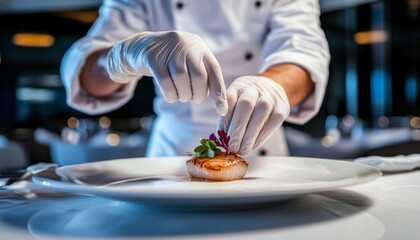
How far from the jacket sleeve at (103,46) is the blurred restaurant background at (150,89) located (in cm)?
167

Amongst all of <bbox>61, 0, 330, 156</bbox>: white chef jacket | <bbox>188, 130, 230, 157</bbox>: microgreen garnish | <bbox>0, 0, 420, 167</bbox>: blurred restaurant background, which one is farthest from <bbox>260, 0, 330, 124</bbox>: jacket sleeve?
<bbox>0, 0, 420, 167</bbox>: blurred restaurant background

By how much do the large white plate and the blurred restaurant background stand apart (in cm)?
233

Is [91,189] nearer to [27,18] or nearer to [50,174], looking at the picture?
[50,174]

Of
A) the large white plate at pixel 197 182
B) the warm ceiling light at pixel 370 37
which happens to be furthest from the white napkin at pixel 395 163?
the warm ceiling light at pixel 370 37

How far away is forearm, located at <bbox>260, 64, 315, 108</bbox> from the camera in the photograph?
135 cm

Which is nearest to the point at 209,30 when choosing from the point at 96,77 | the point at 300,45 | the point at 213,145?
the point at 300,45

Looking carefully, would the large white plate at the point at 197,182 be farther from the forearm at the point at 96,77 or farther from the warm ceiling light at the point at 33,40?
the warm ceiling light at the point at 33,40

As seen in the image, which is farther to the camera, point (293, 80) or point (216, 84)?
point (293, 80)

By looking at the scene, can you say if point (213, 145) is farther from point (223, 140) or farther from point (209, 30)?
point (209, 30)

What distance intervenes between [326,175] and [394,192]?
12cm

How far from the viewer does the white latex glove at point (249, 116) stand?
96 centimetres

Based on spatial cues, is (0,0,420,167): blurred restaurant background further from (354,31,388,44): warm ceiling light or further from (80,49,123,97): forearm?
(80,49,123,97): forearm

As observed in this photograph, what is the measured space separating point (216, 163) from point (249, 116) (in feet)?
0.38

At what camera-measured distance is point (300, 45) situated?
154 cm
